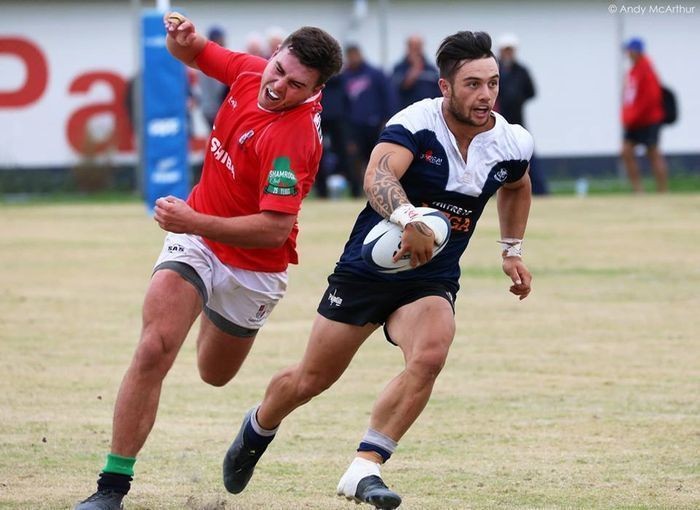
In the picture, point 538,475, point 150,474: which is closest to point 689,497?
point 538,475

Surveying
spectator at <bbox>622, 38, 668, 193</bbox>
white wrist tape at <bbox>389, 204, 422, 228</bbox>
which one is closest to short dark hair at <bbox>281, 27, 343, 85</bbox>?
white wrist tape at <bbox>389, 204, 422, 228</bbox>

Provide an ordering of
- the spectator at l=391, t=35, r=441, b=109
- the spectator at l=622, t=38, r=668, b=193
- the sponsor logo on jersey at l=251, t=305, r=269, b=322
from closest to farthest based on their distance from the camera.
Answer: the sponsor logo on jersey at l=251, t=305, r=269, b=322 < the spectator at l=391, t=35, r=441, b=109 < the spectator at l=622, t=38, r=668, b=193

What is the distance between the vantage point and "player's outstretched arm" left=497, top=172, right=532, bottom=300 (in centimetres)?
626

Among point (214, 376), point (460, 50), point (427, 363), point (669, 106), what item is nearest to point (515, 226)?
point (460, 50)

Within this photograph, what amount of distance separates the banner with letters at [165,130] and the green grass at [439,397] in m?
4.37

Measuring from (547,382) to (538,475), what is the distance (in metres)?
2.41

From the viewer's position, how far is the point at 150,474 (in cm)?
652

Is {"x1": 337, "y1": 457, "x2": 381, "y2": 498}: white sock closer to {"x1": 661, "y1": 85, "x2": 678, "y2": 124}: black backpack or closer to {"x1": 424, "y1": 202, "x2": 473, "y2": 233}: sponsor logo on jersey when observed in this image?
{"x1": 424, "y1": 202, "x2": 473, "y2": 233}: sponsor logo on jersey

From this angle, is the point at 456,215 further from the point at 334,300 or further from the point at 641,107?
the point at 641,107

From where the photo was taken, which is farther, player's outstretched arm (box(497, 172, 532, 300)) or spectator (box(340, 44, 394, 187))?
spectator (box(340, 44, 394, 187))

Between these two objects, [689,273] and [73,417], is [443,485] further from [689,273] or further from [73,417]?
[689,273]

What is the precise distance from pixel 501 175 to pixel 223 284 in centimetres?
126

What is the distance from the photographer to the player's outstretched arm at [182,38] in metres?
6.54

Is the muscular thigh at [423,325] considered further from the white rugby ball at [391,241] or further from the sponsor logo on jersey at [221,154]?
the sponsor logo on jersey at [221,154]
